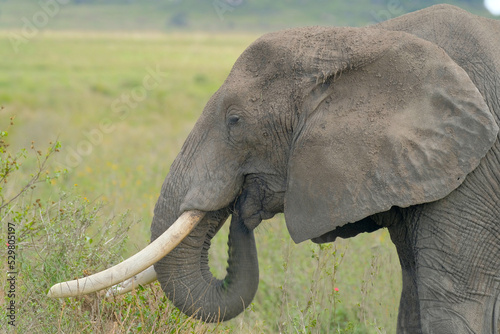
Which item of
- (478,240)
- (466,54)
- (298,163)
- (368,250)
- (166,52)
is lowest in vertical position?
(166,52)

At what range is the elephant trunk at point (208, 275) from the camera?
3701 mm

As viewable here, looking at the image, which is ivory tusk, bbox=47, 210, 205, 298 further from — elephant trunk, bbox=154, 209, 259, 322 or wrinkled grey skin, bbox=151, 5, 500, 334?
elephant trunk, bbox=154, 209, 259, 322

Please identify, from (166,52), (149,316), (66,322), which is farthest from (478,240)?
(166,52)

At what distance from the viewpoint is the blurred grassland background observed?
168 inches

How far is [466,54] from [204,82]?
26761 millimetres

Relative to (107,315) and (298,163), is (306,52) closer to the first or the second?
(298,163)

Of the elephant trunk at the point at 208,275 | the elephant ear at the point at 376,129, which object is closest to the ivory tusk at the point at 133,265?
the elephant trunk at the point at 208,275

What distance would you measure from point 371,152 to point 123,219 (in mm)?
2043

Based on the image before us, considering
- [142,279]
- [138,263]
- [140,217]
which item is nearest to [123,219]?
[142,279]

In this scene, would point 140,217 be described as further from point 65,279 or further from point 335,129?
point 335,129

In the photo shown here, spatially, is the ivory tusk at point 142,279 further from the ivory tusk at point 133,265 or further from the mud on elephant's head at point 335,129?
the mud on elephant's head at point 335,129

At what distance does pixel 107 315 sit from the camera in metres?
4.21

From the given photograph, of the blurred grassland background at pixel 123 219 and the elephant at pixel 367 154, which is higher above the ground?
the elephant at pixel 367 154

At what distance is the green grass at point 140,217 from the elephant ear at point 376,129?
1081 millimetres
